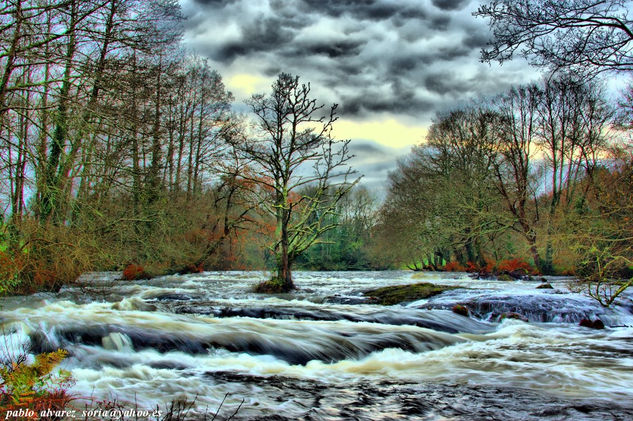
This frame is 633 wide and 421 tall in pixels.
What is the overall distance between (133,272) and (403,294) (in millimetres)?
12671

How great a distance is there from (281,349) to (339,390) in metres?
2.01

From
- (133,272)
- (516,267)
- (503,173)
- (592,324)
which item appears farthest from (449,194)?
(133,272)

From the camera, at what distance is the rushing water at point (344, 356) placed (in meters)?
4.17

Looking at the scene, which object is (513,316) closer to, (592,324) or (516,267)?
(592,324)

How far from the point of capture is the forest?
860cm

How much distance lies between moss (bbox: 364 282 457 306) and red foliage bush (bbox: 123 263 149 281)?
11.3m

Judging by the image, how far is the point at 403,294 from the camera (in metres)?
12.5

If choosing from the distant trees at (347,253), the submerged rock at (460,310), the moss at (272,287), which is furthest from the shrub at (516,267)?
the submerged rock at (460,310)

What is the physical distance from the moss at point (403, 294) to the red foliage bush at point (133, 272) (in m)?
11.3

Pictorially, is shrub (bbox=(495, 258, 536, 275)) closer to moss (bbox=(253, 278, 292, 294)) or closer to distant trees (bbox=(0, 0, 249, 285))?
moss (bbox=(253, 278, 292, 294))

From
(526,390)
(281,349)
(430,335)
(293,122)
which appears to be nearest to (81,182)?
(293,122)

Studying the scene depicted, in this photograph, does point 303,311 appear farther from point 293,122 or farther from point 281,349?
point 293,122

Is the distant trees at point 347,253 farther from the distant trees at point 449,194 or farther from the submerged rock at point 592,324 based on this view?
the submerged rock at point 592,324

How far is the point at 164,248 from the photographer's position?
15.5 m
